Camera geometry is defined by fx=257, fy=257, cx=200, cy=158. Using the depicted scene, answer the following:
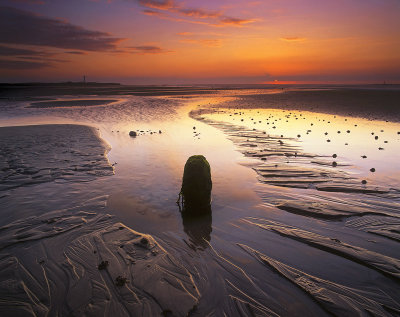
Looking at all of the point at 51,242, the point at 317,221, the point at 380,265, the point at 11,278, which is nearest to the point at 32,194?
the point at 51,242

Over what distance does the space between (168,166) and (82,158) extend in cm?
412

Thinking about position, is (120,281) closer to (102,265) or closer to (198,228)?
(102,265)

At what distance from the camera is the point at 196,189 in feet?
21.9

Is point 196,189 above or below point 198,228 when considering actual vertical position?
above

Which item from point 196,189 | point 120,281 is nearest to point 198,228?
point 196,189

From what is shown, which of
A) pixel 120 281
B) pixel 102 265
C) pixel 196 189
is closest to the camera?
pixel 120 281

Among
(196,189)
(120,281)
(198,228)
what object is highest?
(196,189)

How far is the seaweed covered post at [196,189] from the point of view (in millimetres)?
6629

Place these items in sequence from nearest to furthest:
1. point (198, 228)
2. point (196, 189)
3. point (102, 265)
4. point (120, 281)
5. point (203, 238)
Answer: point (120, 281)
point (102, 265)
point (203, 238)
point (198, 228)
point (196, 189)

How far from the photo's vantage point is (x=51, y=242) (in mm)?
5430

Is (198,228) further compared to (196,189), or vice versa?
(196,189)

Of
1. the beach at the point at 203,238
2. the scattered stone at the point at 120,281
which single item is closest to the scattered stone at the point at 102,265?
the beach at the point at 203,238

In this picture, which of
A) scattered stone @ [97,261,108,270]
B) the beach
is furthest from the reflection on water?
scattered stone @ [97,261,108,270]

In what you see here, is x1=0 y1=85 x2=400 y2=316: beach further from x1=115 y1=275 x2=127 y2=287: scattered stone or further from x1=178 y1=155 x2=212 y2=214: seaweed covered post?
x1=178 y1=155 x2=212 y2=214: seaweed covered post
